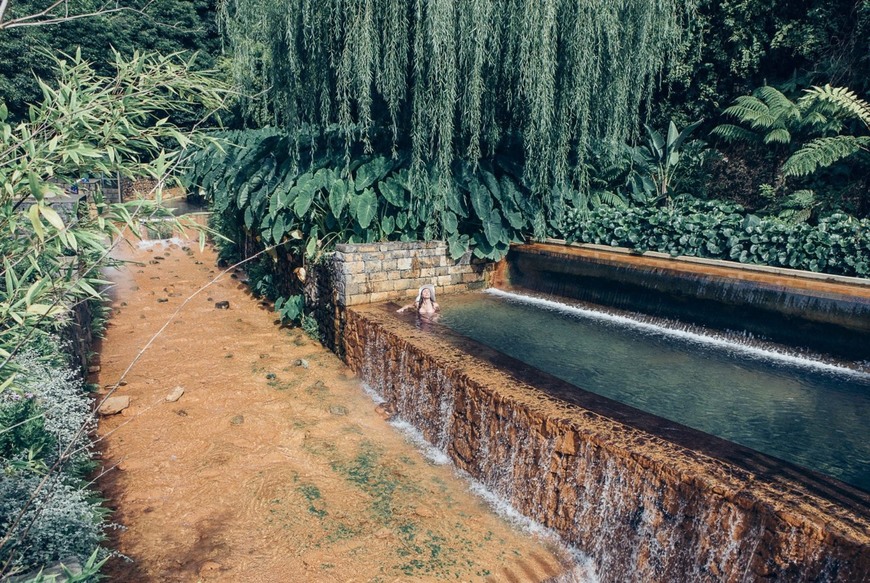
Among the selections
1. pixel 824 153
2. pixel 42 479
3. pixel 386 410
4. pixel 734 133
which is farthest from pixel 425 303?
pixel 734 133

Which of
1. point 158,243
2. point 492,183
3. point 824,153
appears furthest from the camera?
point 158,243

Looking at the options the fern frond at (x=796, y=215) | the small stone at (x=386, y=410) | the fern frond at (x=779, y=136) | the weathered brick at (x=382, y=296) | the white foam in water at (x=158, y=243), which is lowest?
the small stone at (x=386, y=410)

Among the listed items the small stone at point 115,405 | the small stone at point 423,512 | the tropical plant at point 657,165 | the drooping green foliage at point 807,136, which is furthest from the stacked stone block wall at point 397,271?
the drooping green foliage at point 807,136

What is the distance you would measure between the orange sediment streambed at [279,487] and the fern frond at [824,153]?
22.6 feet

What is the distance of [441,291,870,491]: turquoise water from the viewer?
3740 mm

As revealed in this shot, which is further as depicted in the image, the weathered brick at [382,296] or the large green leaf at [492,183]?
the large green leaf at [492,183]

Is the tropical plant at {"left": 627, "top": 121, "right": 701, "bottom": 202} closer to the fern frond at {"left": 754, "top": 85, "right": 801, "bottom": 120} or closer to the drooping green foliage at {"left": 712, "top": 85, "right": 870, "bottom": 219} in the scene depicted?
the drooping green foliage at {"left": 712, "top": 85, "right": 870, "bottom": 219}

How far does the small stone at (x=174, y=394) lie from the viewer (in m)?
6.14

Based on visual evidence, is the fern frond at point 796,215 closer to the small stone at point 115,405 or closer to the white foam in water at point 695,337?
the white foam in water at point 695,337

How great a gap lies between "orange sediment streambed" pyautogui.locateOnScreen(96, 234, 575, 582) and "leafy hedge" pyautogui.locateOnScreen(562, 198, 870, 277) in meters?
4.50

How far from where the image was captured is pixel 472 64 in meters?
6.80

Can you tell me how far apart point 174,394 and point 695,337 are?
621cm

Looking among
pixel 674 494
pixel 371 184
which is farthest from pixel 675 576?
pixel 371 184

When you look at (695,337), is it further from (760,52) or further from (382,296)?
(760,52)
